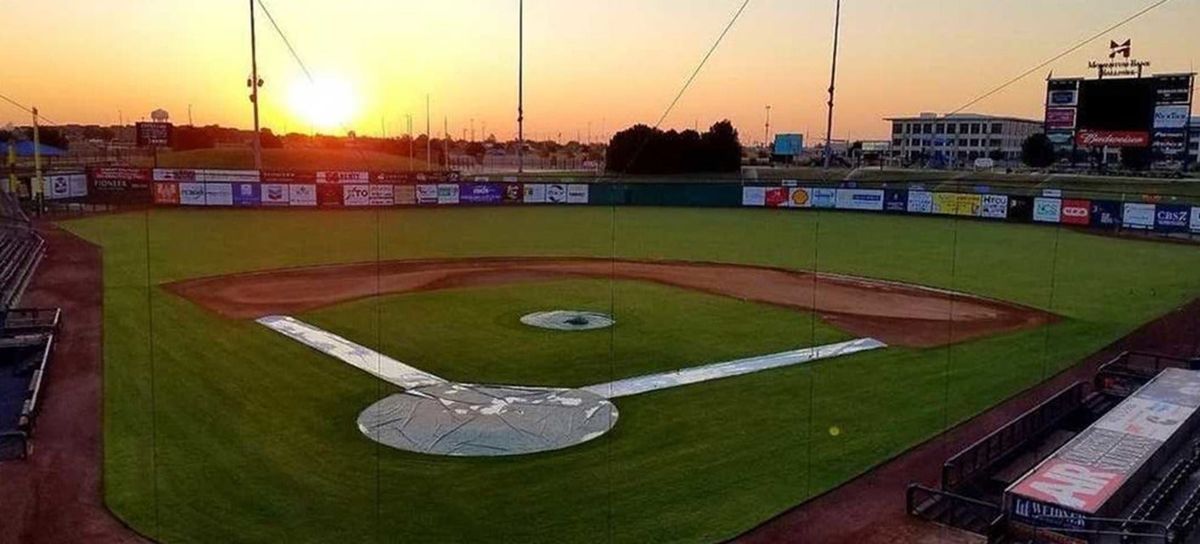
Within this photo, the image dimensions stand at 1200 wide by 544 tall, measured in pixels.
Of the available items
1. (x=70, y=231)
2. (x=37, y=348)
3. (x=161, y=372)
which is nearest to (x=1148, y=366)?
(x=161, y=372)

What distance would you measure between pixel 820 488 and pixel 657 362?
6910 millimetres

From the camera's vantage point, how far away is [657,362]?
61.7 ft

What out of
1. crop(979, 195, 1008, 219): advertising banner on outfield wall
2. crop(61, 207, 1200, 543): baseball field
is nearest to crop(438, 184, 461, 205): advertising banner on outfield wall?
crop(61, 207, 1200, 543): baseball field

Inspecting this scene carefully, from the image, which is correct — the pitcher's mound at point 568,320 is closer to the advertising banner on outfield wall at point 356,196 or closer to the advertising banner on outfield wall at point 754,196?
the advertising banner on outfield wall at point 356,196

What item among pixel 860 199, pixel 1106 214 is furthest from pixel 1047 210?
pixel 860 199

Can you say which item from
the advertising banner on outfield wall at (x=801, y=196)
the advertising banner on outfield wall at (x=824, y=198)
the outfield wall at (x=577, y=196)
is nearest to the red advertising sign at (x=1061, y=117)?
the outfield wall at (x=577, y=196)

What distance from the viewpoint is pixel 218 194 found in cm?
5219

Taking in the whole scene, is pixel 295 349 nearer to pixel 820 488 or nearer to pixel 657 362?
pixel 657 362

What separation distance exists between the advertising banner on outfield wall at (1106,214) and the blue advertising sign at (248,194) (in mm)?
48463

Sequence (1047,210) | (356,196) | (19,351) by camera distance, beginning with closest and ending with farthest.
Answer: (19,351) → (1047,210) → (356,196)

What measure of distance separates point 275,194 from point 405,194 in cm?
803

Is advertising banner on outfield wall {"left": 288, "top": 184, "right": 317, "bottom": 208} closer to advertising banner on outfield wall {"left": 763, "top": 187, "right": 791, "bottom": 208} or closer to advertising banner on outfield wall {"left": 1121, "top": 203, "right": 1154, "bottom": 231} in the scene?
advertising banner on outfield wall {"left": 763, "top": 187, "right": 791, "bottom": 208}

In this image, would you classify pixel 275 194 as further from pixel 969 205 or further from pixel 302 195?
pixel 969 205

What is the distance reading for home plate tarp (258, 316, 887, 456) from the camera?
13719 mm
